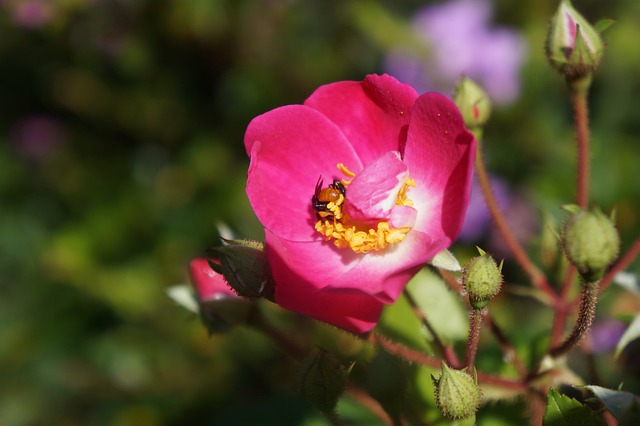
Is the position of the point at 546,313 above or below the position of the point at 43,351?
above

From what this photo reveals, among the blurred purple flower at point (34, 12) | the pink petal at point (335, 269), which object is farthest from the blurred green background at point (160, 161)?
the pink petal at point (335, 269)

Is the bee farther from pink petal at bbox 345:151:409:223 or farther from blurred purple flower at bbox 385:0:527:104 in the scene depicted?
blurred purple flower at bbox 385:0:527:104

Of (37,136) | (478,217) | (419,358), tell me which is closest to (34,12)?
(37,136)

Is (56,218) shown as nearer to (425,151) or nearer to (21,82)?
(21,82)

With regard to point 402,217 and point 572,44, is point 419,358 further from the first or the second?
point 572,44

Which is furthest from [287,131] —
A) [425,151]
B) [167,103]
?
[167,103]

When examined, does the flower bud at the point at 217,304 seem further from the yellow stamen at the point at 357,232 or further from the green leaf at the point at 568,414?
the green leaf at the point at 568,414

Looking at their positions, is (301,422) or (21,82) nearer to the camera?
(301,422)
